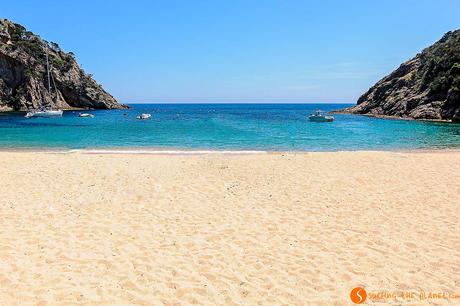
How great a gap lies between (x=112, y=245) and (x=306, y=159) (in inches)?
622

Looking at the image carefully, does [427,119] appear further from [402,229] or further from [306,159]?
[402,229]

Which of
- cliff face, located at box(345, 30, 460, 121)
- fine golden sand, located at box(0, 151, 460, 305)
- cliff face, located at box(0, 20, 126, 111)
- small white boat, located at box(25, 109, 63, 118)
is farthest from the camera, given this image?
cliff face, located at box(0, 20, 126, 111)

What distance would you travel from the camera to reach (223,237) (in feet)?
28.5

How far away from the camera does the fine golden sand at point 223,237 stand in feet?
20.3

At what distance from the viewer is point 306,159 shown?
21750 millimetres

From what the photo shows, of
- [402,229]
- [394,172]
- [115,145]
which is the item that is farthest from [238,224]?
[115,145]

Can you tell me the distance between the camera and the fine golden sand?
6199mm

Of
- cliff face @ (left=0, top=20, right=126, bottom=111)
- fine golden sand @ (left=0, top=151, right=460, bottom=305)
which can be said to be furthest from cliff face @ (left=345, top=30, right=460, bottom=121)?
cliff face @ (left=0, top=20, right=126, bottom=111)

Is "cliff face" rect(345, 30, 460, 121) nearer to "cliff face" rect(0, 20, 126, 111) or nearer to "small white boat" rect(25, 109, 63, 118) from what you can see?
"small white boat" rect(25, 109, 63, 118)

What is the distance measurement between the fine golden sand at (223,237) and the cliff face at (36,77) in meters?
99.6

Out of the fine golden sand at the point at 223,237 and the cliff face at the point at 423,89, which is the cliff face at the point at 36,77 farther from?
the fine golden sand at the point at 223,237

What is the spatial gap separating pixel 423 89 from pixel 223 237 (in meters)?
84.1

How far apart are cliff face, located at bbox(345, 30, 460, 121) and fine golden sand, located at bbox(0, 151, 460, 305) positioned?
60.4 metres

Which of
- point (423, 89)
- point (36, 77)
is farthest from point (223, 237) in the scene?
point (36, 77)
